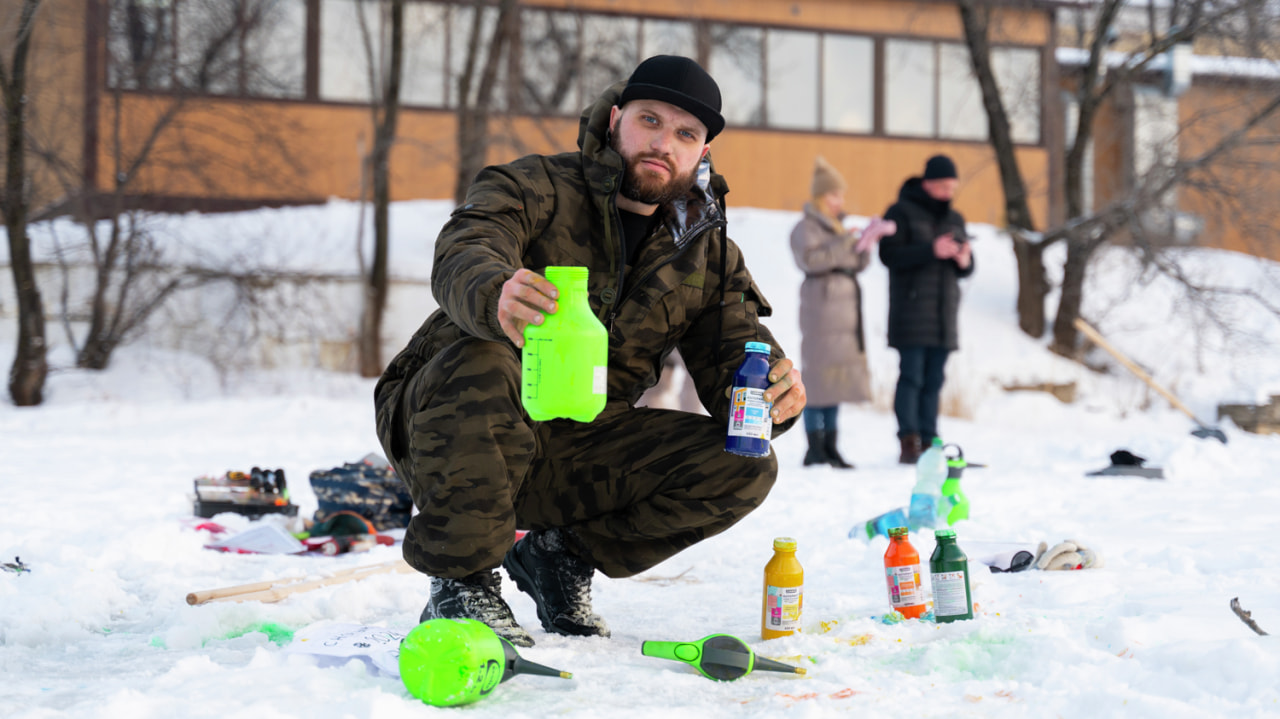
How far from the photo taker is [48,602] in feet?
11.2

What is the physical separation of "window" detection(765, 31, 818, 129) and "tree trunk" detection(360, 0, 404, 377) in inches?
292

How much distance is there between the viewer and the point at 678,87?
3232 mm

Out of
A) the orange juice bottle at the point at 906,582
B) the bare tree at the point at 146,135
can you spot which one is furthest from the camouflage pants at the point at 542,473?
the bare tree at the point at 146,135

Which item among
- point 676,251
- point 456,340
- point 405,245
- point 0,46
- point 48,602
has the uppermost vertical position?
point 0,46

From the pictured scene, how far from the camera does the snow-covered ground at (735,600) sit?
7.99ft

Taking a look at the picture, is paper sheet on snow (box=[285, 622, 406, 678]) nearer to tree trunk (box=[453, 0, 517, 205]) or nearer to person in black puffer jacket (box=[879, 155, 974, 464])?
person in black puffer jacket (box=[879, 155, 974, 464])

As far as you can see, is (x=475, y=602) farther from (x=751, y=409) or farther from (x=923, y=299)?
(x=923, y=299)

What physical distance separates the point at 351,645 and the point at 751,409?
1.17m

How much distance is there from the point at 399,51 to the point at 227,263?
324 centimetres

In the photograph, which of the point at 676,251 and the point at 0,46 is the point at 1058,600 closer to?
the point at 676,251

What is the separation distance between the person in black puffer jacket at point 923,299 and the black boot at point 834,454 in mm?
453

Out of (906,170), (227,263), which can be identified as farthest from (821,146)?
(227,263)

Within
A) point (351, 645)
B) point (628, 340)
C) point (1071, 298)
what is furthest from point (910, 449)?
point (1071, 298)

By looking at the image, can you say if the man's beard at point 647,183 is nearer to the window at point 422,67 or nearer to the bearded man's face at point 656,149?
the bearded man's face at point 656,149
